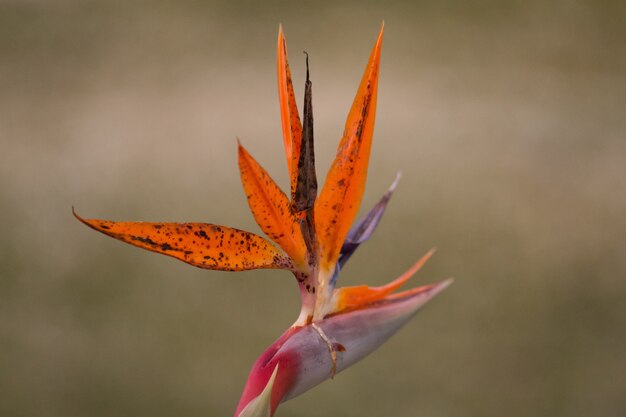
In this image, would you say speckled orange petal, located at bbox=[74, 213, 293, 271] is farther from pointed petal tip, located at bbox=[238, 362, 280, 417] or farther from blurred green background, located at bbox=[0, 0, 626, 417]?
blurred green background, located at bbox=[0, 0, 626, 417]

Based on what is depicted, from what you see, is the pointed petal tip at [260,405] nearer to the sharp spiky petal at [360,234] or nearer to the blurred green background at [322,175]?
the sharp spiky petal at [360,234]

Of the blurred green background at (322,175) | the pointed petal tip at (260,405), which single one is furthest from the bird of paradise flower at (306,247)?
the blurred green background at (322,175)

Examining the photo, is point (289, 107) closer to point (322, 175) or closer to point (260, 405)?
point (260, 405)

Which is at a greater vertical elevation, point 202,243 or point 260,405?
point 202,243

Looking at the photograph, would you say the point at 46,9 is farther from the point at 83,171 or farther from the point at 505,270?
the point at 505,270

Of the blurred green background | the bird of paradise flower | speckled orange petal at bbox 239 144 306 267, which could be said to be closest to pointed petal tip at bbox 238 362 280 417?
the bird of paradise flower

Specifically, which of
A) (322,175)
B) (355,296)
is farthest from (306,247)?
(322,175)

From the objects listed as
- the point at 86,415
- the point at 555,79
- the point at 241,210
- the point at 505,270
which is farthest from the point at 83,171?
the point at 555,79

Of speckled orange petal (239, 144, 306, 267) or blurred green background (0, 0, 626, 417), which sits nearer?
speckled orange petal (239, 144, 306, 267)
